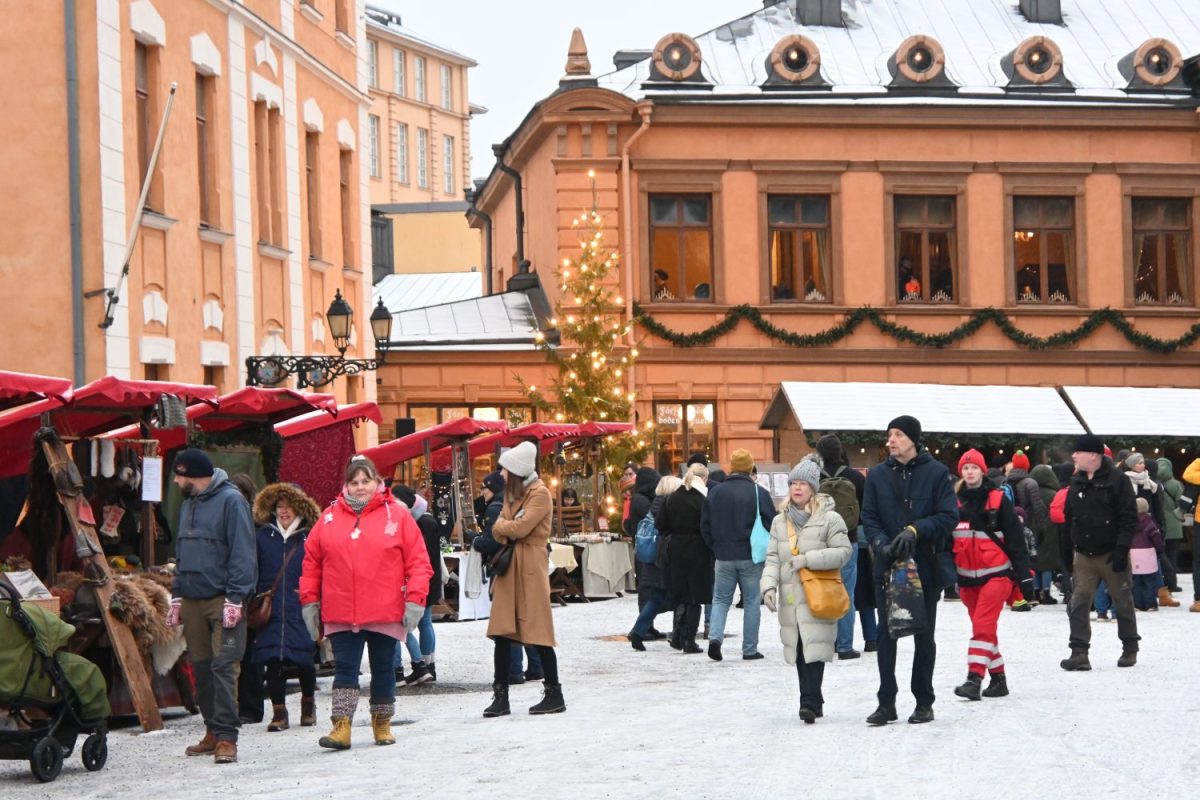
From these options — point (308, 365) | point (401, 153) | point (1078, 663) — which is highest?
point (401, 153)

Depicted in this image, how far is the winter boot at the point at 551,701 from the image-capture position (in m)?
13.5

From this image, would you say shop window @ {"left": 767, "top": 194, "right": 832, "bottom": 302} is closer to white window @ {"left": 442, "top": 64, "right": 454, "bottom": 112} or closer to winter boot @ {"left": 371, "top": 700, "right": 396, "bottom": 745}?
winter boot @ {"left": 371, "top": 700, "right": 396, "bottom": 745}

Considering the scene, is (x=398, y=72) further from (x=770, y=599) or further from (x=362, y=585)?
(x=362, y=585)

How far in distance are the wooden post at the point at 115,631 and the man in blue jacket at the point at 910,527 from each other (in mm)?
4582

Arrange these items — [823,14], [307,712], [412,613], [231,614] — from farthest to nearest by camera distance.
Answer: [823,14] → [307,712] → [412,613] → [231,614]

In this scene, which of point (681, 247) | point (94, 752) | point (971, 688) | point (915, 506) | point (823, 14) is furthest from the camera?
point (823, 14)

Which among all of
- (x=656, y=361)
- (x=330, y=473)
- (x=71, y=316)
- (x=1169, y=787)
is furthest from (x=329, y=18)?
(x=1169, y=787)

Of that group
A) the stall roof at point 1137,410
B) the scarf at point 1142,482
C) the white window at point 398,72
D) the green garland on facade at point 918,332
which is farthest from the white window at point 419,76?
the scarf at point 1142,482

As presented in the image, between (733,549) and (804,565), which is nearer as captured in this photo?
(804,565)

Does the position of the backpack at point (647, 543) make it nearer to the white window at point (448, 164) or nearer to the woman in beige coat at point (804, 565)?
the woman in beige coat at point (804, 565)

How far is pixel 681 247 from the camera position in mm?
35656

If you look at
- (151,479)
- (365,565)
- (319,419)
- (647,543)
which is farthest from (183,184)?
(365,565)

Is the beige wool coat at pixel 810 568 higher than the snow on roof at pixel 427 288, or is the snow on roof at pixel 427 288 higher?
the snow on roof at pixel 427 288

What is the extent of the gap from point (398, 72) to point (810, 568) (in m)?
70.3
